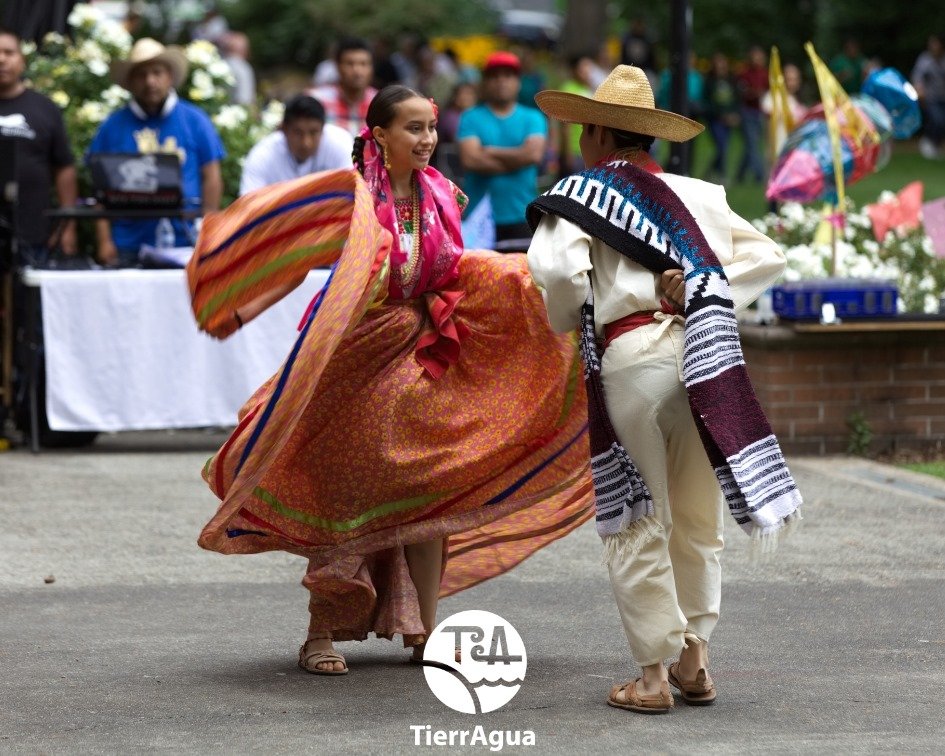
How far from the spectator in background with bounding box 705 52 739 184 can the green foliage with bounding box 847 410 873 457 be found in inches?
550

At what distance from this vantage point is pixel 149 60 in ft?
34.7

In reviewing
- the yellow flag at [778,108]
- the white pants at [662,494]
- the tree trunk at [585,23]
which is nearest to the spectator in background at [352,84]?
the yellow flag at [778,108]

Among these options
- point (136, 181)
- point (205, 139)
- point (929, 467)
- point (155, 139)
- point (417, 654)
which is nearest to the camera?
point (417, 654)

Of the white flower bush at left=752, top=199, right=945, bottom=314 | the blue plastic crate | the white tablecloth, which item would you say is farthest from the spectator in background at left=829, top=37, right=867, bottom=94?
the white tablecloth

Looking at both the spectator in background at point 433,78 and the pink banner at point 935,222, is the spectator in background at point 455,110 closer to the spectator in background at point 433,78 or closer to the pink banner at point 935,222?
the spectator in background at point 433,78

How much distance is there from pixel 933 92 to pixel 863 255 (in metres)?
18.4

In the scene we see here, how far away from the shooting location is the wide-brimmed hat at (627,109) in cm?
516

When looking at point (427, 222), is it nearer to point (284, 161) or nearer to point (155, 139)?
point (284, 161)

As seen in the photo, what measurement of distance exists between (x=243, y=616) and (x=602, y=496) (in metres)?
1.79

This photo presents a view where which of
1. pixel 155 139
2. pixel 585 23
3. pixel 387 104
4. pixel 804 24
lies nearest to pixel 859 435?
pixel 155 139

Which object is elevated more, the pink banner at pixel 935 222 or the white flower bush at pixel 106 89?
the white flower bush at pixel 106 89

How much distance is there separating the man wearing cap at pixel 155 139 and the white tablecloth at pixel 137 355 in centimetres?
64

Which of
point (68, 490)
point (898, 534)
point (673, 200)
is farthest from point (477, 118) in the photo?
point (673, 200)

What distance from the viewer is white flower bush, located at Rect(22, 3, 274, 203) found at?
1183 cm
